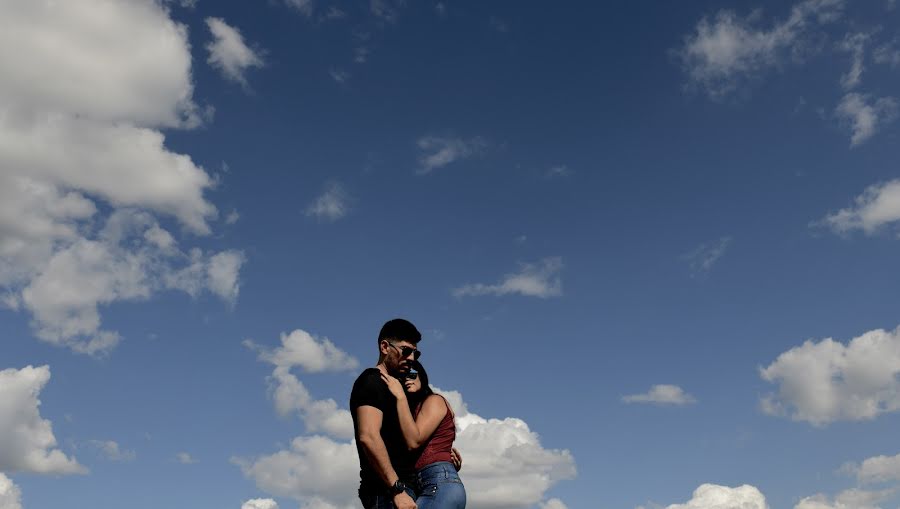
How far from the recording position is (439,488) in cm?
756

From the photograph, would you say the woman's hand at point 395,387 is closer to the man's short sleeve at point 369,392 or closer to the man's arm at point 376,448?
the man's short sleeve at point 369,392

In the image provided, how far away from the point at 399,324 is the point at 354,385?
74 centimetres

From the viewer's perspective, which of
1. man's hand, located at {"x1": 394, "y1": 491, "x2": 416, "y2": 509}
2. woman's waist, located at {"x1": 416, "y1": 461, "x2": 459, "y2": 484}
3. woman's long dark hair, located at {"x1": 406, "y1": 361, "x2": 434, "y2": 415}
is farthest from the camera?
woman's long dark hair, located at {"x1": 406, "y1": 361, "x2": 434, "y2": 415}

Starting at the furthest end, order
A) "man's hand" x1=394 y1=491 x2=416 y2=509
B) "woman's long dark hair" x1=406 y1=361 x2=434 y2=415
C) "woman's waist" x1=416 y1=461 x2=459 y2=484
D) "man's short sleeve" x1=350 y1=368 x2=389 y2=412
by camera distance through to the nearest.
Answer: "woman's long dark hair" x1=406 y1=361 x2=434 y2=415 < "woman's waist" x1=416 y1=461 x2=459 y2=484 < "man's short sleeve" x1=350 y1=368 x2=389 y2=412 < "man's hand" x1=394 y1=491 x2=416 y2=509

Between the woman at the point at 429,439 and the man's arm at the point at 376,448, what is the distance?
0.23 metres

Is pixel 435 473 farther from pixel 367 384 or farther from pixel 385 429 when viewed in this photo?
pixel 367 384

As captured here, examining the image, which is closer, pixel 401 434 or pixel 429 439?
pixel 401 434

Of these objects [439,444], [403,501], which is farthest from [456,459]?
[403,501]

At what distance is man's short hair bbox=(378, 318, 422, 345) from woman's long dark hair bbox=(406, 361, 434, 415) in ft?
0.89

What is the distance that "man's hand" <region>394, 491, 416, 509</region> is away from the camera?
288 inches

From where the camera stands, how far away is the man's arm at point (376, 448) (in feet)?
24.0

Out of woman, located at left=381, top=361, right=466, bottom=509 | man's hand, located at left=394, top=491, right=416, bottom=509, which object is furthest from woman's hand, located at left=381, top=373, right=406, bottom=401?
man's hand, located at left=394, top=491, right=416, bottom=509

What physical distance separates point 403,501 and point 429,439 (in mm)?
694

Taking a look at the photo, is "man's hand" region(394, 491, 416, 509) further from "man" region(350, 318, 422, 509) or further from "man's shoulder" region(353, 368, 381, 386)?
"man's shoulder" region(353, 368, 381, 386)
